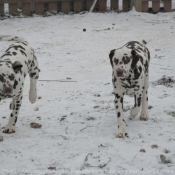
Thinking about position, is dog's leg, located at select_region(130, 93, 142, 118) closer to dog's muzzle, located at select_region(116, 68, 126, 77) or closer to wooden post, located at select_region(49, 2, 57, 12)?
dog's muzzle, located at select_region(116, 68, 126, 77)

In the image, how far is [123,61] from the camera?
643 centimetres

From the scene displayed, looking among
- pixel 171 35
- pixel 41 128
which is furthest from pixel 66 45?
pixel 41 128

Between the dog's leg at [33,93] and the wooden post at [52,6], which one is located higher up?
the wooden post at [52,6]

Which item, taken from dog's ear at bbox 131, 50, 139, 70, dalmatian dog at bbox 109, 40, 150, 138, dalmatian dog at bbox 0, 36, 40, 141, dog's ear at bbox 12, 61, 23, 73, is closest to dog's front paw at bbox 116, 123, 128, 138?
dalmatian dog at bbox 109, 40, 150, 138

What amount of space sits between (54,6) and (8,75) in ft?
31.6

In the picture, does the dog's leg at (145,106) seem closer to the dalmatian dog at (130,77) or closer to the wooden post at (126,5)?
the dalmatian dog at (130,77)

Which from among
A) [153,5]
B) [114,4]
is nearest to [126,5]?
[114,4]

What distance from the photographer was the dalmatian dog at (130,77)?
21.1 ft

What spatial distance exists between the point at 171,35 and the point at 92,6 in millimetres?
3755

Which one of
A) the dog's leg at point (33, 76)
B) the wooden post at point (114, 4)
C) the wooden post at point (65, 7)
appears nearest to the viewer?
the dog's leg at point (33, 76)

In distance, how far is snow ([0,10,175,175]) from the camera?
568 cm

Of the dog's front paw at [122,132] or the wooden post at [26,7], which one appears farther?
the wooden post at [26,7]

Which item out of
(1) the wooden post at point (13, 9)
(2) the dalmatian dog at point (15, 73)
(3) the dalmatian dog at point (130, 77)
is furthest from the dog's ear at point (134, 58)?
(1) the wooden post at point (13, 9)

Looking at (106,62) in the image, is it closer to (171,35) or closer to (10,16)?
(171,35)
